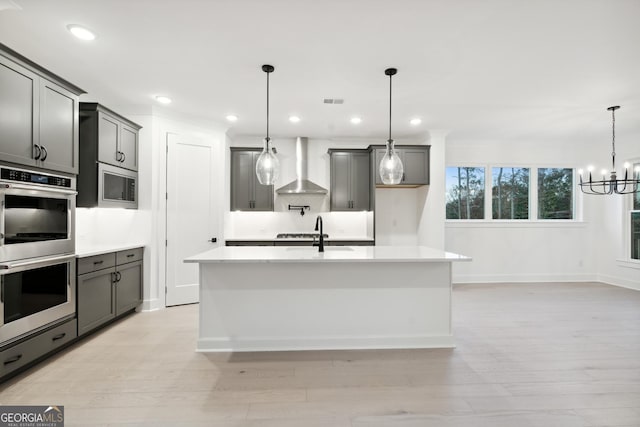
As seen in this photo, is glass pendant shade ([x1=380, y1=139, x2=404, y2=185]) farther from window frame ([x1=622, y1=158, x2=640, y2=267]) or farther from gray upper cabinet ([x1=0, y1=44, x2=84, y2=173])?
window frame ([x1=622, y1=158, x2=640, y2=267])

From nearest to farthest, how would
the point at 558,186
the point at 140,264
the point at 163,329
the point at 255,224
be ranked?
the point at 163,329
the point at 140,264
the point at 255,224
the point at 558,186

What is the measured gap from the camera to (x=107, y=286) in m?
3.42

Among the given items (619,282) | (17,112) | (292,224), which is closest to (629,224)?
(619,282)

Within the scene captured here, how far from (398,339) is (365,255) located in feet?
2.84

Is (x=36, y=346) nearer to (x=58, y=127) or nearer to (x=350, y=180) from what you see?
(x=58, y=127)

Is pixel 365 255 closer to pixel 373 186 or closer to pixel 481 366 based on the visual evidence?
pixel 481 366

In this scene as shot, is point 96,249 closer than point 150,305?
Yes

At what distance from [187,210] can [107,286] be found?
1.44 metres

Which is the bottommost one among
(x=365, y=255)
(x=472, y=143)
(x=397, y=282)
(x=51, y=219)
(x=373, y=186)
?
(x=397, y=282)

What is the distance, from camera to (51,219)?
106 inches

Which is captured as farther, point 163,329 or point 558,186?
point 558,186

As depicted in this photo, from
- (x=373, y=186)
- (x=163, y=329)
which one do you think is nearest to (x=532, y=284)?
(x=373, y=186)

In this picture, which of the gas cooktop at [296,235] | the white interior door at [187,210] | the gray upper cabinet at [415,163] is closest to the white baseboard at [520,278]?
the gray upper cabinet at [415,163]

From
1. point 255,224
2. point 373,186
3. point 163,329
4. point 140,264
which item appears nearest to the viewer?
point 163,329
